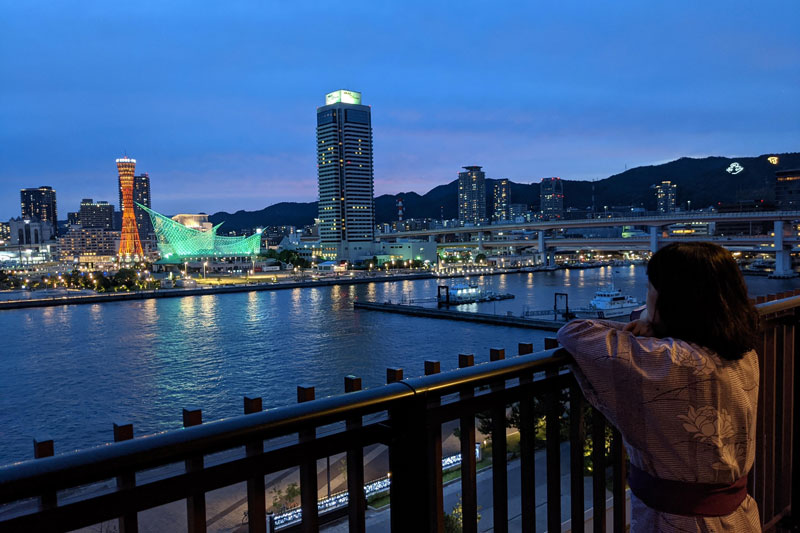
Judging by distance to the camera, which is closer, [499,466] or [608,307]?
[499,466]

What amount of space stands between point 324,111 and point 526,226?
36399 millimetres

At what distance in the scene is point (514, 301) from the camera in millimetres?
31344

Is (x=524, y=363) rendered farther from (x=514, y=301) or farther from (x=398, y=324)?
(x=514, y=301)

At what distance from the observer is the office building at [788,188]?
213 feet

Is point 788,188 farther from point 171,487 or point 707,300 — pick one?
point 171,487

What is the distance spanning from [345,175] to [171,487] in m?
75.7

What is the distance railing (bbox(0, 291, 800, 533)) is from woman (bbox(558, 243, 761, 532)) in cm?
10

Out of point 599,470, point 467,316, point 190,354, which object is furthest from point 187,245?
point 599,470

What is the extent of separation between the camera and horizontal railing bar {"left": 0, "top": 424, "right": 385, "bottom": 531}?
0.58 m

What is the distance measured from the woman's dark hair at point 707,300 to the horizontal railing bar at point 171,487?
533 millimetres

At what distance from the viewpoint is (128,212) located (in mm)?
55438

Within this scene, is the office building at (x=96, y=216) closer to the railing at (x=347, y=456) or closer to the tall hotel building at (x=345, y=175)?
the tall hotel building at (x=345, y=175)

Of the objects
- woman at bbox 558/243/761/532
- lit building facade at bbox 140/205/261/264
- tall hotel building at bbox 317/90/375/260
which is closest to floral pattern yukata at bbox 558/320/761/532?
woman at bbox 558/243/761/532

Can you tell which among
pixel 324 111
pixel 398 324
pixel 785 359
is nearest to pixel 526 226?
pixel 398 324
